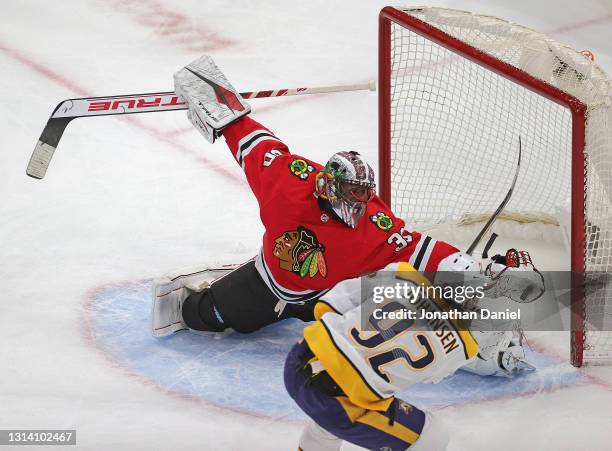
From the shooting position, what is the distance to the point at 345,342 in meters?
2.24

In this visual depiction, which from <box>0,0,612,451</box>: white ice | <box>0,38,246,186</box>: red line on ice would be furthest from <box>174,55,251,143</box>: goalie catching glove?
<box>0,38,246,186</box>: red line on ice

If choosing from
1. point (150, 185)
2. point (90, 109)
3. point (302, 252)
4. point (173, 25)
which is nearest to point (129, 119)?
point (150, 185)

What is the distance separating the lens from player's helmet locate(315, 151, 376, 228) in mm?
2713

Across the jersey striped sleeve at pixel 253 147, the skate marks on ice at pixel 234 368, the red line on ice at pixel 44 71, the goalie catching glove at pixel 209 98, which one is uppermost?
the red line on ice at pixel 44 71

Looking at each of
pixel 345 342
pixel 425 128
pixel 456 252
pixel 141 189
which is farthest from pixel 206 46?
pixel 345 342

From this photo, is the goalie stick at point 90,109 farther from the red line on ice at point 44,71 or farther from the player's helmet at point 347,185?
the red line on ice at point 44,71

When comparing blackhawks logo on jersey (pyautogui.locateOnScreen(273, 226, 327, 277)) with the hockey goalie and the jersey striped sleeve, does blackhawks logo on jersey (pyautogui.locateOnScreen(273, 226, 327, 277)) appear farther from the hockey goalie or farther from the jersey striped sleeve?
the jersey striped sleeve

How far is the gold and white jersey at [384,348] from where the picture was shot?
2.24 meters

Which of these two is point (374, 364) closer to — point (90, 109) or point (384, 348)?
point (384, 348)

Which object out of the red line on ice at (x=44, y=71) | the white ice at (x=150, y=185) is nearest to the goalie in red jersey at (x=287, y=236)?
the white ice at (x=150, y=185)

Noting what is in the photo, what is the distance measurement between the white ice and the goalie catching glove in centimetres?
73

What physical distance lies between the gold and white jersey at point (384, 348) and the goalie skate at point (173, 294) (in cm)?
105

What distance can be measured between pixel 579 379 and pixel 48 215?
2002 millimetres

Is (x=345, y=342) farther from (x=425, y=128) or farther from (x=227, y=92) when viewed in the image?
(x=425, y=128)
